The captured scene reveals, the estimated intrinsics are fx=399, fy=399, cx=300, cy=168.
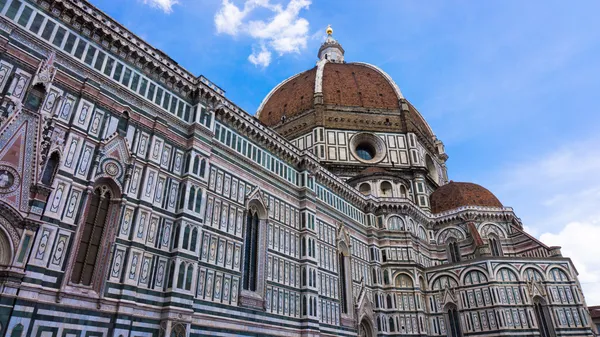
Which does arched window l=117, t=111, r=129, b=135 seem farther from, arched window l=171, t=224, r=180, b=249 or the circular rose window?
the circular rose window

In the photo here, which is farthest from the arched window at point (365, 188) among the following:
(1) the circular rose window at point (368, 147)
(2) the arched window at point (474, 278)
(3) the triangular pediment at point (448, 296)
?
(2) the arched window at point (474, 278)

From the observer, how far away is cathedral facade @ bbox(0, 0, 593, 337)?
13.5 metres

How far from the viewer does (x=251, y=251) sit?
2133cm

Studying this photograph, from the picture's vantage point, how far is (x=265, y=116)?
52344mm

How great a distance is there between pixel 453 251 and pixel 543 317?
27.3ft

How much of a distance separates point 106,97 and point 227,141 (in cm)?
687

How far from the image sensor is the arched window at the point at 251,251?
2061 cm

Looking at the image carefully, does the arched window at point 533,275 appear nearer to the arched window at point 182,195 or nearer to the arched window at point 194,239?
the arched window at point 194,239

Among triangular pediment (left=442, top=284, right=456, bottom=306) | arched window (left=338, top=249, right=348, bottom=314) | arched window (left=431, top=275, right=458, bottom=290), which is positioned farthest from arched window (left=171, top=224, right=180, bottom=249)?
triangular pediment (left=442, top=284, right=456, bottom=306)

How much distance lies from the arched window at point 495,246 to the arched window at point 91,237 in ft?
105

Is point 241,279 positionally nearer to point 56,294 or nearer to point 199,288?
point 199,288

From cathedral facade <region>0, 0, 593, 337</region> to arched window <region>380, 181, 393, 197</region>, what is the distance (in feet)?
0.43

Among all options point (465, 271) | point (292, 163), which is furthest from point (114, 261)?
point (465, 271)

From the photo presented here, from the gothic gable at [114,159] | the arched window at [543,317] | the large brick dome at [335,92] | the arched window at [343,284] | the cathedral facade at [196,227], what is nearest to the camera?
the cathedral facade at [196,227]
